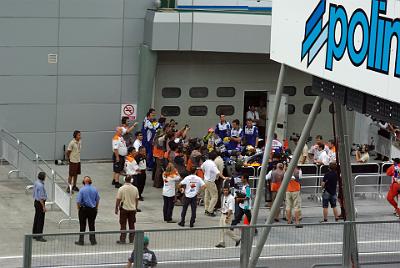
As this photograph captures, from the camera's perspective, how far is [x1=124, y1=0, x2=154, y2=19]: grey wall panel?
29.1 metres

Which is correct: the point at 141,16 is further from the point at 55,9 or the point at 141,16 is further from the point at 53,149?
the point at 53,149

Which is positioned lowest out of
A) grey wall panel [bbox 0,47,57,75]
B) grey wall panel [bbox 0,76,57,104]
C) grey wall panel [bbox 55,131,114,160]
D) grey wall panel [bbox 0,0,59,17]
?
grey wall panel [bbox 55,131,114,160]

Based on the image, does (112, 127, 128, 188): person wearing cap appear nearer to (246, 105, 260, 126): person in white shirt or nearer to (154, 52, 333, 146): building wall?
(154, 52, 333, 146): building wall

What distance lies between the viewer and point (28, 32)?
2831 centimetres

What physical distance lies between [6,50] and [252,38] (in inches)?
243

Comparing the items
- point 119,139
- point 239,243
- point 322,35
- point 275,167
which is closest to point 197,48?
point 119,139

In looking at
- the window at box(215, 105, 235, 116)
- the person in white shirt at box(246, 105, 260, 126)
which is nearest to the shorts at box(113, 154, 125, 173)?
the window at box(215, 105, 235, 116)

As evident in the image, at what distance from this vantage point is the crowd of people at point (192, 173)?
73.0ft

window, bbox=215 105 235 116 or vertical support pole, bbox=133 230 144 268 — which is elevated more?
window, bbox=215 105 235 116

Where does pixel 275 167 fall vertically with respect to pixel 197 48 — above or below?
below

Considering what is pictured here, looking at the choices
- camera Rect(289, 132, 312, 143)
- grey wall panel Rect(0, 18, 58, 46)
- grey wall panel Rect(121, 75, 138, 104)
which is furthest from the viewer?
camera Rect(289, 132, 312, 143)

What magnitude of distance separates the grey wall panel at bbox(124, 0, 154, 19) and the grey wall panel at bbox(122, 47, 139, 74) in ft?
2.79

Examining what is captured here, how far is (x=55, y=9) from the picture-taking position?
28.4 meters

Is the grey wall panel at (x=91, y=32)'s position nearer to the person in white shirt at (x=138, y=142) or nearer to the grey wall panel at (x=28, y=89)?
the grey wall panel at (x=28, y=89)
